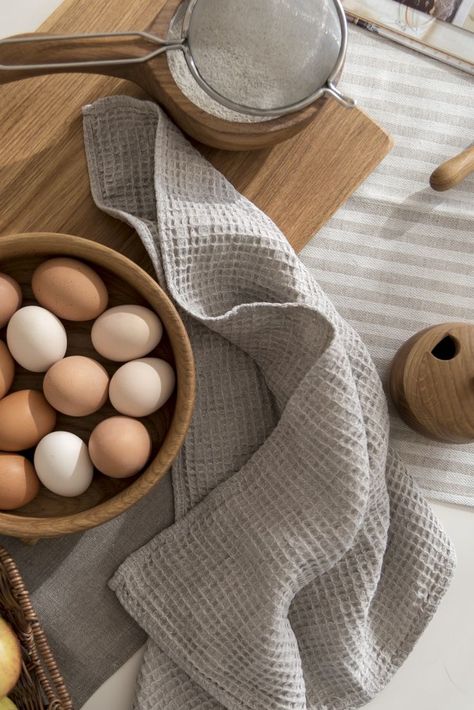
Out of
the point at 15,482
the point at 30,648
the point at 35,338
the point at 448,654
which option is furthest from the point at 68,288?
the point at 448,654

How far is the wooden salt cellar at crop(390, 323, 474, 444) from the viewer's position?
2.11 ft

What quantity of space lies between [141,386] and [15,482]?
12cm

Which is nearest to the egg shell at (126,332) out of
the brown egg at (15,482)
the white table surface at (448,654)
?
the brown egg at (15,482)

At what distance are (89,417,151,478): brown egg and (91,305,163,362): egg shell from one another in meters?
0.05

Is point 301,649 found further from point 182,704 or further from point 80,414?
point 80,414

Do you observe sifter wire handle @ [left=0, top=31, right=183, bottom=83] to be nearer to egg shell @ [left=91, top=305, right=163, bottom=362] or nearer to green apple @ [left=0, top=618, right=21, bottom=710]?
egg shell @ [left=91, top=305, right=163, bottom=362]

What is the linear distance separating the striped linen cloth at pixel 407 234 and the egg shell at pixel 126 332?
0.22 m

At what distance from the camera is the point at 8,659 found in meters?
0.62

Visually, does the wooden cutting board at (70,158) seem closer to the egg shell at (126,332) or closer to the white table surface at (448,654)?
the egg shell at (126,332)

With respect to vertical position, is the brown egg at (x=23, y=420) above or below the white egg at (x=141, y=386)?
below

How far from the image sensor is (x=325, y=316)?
0.63 m

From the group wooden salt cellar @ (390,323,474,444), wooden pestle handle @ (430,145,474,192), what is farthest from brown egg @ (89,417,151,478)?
wooden pestle handle @ (430,145,474,192)

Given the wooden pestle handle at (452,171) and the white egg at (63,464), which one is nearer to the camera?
the white egg at (63,464)

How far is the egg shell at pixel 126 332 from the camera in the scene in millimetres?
590
